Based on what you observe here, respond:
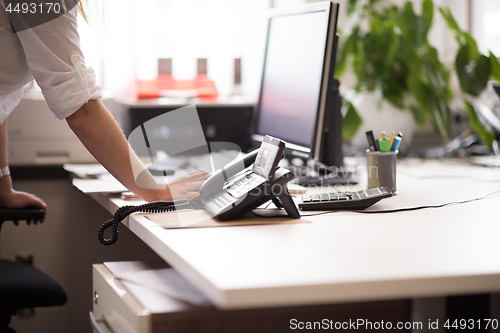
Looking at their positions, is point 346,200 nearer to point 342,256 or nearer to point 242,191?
point 242,191

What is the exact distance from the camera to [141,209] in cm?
100

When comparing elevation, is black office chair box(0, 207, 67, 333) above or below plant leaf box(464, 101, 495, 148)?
below

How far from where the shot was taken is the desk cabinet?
722 mm

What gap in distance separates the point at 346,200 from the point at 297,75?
451 millimetres

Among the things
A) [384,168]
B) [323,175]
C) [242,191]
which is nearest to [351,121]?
[323,175]

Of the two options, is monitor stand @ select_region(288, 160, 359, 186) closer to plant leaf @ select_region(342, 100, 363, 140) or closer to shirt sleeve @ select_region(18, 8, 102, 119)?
plant leaf @ select_region(342, 100, 363, 140)

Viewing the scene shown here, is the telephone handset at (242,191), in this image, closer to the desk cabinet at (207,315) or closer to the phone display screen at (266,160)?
the phone display screen at (266,160)

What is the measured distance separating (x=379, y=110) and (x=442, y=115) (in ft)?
0.80

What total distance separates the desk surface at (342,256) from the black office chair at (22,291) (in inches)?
12.3

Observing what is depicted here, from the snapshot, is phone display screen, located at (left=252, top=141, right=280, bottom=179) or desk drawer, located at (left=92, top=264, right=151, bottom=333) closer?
desk drawer, located at (left=92, top=264, right=151, bottom=333)

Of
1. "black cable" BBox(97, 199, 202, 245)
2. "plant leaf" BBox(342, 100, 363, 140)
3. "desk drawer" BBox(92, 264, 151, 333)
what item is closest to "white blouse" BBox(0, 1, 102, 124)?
"black cable" BBox(97, 199, 202, 245)

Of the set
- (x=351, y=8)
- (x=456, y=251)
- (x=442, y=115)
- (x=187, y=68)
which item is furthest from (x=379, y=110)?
(x=456, y=251)

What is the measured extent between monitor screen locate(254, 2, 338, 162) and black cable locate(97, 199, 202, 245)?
13.5 inches

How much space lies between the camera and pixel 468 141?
6.76ft
